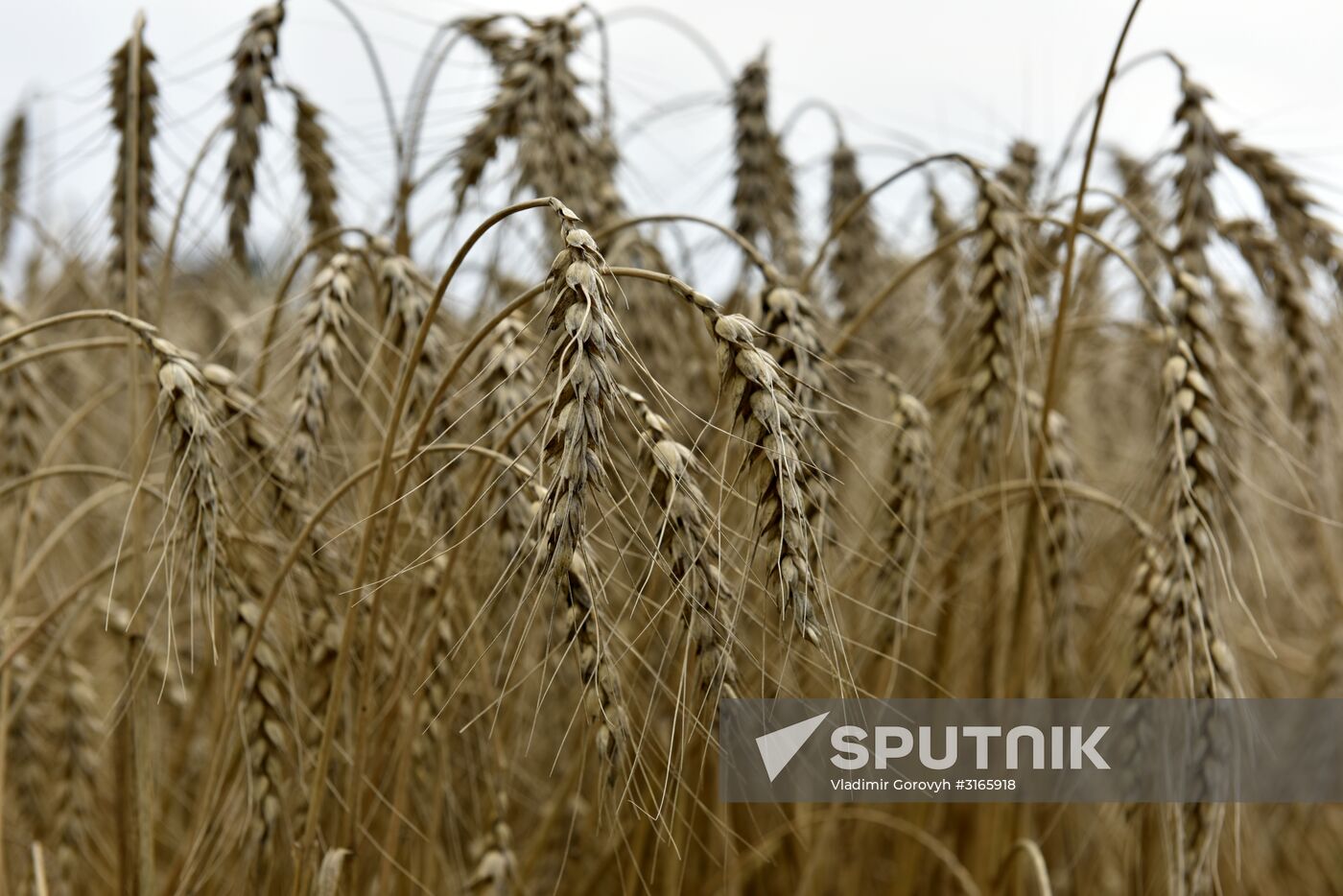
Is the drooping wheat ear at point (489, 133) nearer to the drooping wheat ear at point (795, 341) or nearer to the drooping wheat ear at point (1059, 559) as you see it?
the drooping wheat ear at point (795, 341)

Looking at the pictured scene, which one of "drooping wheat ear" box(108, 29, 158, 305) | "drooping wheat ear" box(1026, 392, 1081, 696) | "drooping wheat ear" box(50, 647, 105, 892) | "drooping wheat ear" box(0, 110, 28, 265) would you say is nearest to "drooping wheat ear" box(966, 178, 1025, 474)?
"drooping wheat ear" box(1026, 392, 1081, 696)

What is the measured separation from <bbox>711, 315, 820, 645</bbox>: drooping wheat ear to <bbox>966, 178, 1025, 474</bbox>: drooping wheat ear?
0.75 m

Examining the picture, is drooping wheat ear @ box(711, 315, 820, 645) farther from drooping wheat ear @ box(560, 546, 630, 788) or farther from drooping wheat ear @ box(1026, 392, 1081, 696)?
drooping wheat ear @ box(1026, 392, 1081, 696)

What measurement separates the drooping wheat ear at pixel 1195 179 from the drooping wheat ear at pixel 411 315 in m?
1.26

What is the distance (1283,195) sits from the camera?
2.04 m

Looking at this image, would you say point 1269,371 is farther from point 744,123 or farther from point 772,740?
point 772,740

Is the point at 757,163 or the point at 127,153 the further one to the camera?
the point at 757,163

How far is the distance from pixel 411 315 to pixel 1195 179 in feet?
4.41

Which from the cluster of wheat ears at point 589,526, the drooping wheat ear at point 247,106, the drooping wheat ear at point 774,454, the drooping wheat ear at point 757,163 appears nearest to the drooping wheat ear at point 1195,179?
the cluster of wheat ears at point 589,526

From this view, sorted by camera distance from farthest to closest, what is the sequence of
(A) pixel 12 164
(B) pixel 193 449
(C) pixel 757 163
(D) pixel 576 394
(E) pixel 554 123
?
(A) pixel 12 164, (C) pixel 757 163, (E) pixel 554 123, (B) pixel 193 449, (D) pixel 576 394

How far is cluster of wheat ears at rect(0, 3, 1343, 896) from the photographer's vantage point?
1.11 metres

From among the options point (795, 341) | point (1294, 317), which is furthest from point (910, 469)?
point (1294, 317)

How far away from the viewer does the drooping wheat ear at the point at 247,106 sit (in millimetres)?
1686

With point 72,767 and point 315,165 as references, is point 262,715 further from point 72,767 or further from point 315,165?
point 315,165
